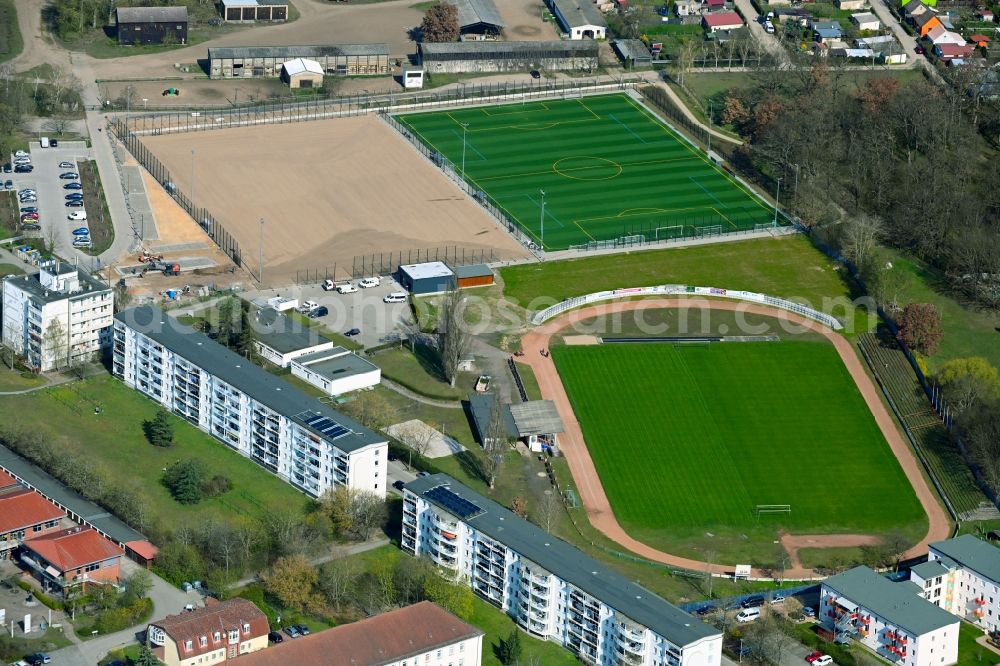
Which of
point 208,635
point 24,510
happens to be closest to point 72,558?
point 24,510

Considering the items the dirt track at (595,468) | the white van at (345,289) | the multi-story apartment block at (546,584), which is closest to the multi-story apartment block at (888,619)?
the dirt track at (595,468)

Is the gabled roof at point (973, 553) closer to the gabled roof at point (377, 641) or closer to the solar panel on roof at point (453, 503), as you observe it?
the solar panel on roof at point (453, 503)

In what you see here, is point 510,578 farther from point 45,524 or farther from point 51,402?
point 51,402

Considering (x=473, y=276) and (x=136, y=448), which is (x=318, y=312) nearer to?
(x=473, y=276)

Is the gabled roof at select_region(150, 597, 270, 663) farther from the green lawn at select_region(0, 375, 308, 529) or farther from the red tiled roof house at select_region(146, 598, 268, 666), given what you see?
the green lawn at select_region(0, 375, 308, 529)

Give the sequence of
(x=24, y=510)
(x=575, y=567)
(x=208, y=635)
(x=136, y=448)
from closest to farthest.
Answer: (x=208, y=635), (x=575, y=567), (x=24, y=510), (x=136, y=448)
